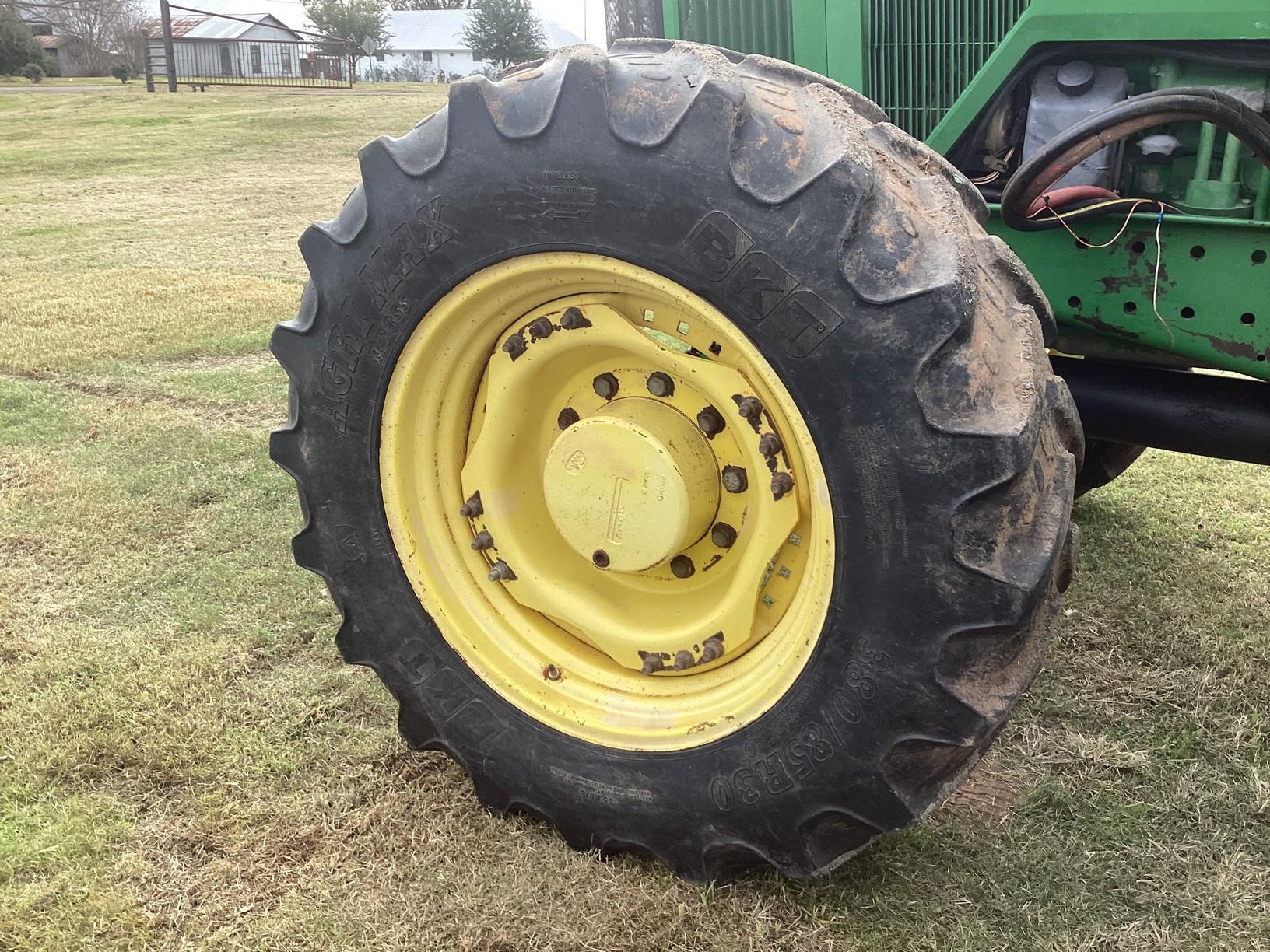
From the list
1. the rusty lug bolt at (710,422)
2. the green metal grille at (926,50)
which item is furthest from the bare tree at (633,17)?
the rusty lug bolt at (710,422)

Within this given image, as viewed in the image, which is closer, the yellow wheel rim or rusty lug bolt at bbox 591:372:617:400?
the yellow wheel rim

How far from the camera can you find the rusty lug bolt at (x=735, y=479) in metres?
2.03

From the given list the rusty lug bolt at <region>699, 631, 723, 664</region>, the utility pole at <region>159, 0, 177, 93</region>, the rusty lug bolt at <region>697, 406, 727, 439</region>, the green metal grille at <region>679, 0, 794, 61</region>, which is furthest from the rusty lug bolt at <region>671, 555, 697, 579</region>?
the utility pole at <region>159, 0, 177, 93</region>

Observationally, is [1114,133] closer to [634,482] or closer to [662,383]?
[662,383]

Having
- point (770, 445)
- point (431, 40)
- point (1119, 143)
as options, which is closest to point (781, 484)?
point (770, 445)

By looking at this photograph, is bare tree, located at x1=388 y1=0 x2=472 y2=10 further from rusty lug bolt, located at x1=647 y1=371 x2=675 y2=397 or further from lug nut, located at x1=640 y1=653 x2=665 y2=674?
lug nut, located at x1=640 y1=653 x2=665 y2=674

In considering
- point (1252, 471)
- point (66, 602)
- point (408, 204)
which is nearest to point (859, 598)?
point (408, 204)

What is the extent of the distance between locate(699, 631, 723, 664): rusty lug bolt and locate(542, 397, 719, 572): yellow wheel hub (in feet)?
0.57

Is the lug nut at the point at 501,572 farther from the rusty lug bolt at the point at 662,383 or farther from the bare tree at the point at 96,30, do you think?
the bare tree at the point at 96,30

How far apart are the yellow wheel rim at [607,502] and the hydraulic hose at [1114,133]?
0.78m

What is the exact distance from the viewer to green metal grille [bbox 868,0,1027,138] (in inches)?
101

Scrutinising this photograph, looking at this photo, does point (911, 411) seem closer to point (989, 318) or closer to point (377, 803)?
point (989, 318)

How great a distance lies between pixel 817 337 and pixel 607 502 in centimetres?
60

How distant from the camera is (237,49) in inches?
2016
